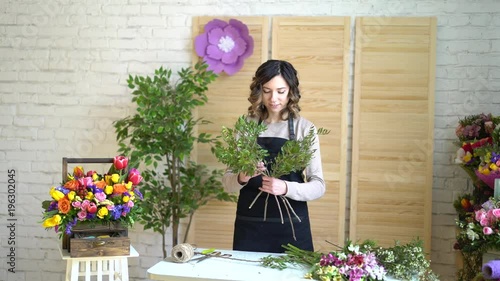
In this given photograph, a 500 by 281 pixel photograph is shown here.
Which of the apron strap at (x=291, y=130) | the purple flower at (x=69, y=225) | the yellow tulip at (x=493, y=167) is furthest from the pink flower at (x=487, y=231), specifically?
the purple flower at (x=69, y=225)

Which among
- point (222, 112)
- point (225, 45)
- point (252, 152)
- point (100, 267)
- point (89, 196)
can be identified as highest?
point (225, 45)

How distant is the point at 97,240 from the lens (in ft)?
10.2

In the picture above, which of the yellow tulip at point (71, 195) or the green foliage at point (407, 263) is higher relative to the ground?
the yellow tulip at point (71, 195)

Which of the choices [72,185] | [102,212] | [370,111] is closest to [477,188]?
[370,111]

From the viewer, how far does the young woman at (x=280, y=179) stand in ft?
10.7

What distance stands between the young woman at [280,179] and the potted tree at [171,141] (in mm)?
1111

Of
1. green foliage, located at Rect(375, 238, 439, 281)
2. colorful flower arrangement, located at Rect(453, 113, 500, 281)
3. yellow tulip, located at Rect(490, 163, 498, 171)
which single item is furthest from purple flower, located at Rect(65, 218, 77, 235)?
yellow tulip, located at Rect(490, 163, 498, 171)

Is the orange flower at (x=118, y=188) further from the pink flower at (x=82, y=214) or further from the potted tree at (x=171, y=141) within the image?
the potted tree at (x=171, y=141)

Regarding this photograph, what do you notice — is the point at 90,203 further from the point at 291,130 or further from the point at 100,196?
the point at 291,130

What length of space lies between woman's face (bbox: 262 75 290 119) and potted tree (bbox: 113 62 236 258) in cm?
115

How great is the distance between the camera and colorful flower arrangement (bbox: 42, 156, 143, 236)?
3057 millimetres

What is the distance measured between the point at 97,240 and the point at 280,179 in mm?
896

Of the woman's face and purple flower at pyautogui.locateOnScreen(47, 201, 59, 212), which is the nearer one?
purple flower at pyautogui.locateOnScreen(47, 201, 59, 212)

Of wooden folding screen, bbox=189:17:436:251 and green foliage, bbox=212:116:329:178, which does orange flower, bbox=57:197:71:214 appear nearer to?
green foliage, bbox=212:116:329:178
